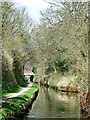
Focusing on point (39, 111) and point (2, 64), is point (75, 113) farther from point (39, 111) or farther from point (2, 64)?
point (2, 64)

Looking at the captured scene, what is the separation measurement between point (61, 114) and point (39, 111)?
5.94ft

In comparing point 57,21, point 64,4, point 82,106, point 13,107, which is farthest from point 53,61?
point 13,107

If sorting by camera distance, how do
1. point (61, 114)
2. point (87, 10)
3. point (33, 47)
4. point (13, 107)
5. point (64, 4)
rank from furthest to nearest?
point (33, 47) < point (64, 4) < point (87, 10) < point (61, 114) < point (13, 107)

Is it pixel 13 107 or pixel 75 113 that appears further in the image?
pixel 75 113

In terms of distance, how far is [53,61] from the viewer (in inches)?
1548

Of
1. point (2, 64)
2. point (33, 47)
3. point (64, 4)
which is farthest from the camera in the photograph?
point (33, 47)

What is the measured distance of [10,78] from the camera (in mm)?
29234

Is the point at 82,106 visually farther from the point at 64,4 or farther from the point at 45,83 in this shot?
the point at 45,83

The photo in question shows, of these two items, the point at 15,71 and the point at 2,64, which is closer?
the point at 2,64

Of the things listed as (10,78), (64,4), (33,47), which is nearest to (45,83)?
(33,47)

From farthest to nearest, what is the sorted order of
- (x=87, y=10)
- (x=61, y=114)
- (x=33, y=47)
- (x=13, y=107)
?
(x=33, y=47) → (x=87, y=10) → (x=61, y=114) → (x=13, y=107)

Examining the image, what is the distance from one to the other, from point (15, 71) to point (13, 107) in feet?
67.2

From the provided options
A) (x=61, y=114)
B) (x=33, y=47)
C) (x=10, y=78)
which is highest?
(x=33, y=47)

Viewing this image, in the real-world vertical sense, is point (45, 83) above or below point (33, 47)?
below
